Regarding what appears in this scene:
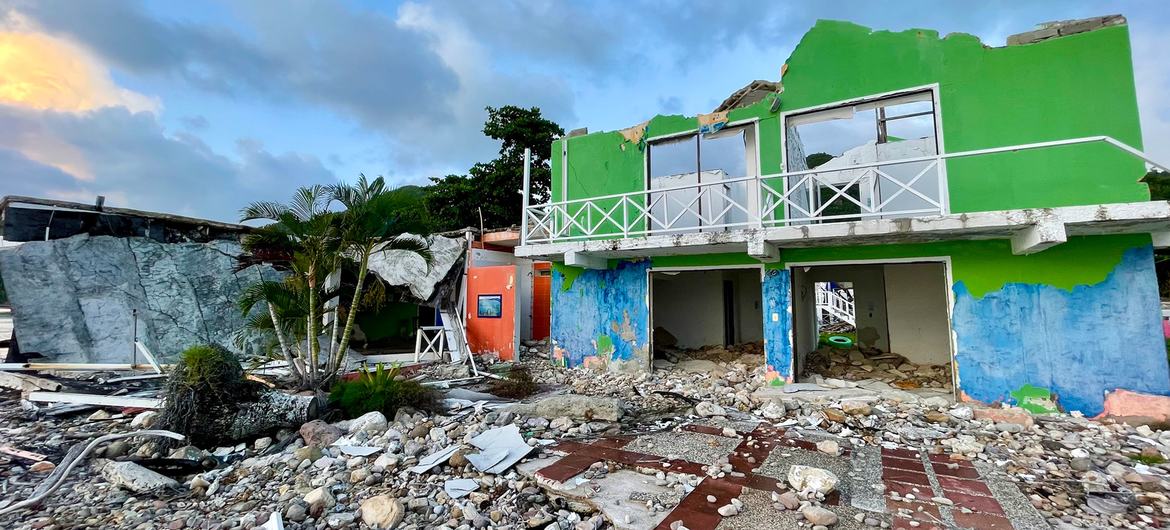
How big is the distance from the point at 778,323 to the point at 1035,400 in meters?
3.40

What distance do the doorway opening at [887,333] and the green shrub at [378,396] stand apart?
612cm

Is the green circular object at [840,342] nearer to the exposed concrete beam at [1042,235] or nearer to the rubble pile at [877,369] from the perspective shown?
the rubble pile at [877,369]

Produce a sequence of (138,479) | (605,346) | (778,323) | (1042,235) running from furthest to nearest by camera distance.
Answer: (605,346) < (778,323) < (1042,235) < (138,479)

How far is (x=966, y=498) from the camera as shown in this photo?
13.4ft

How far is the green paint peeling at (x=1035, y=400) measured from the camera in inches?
263

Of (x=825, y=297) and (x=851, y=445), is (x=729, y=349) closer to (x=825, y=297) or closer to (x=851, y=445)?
(x=851, y=445)

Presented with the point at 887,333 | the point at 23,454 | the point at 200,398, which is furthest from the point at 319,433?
the point at 887,333

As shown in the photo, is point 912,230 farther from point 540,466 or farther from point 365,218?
point 365,218

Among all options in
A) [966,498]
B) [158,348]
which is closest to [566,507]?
[966,498]

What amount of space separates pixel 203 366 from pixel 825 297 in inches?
811

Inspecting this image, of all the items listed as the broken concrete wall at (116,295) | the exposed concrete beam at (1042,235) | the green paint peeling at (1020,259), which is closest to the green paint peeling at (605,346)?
the green paint peeling at (1020,259)

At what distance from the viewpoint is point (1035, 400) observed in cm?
677

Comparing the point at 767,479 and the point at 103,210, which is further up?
the point at 103,210

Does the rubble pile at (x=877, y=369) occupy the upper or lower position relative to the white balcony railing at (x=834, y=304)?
lower
